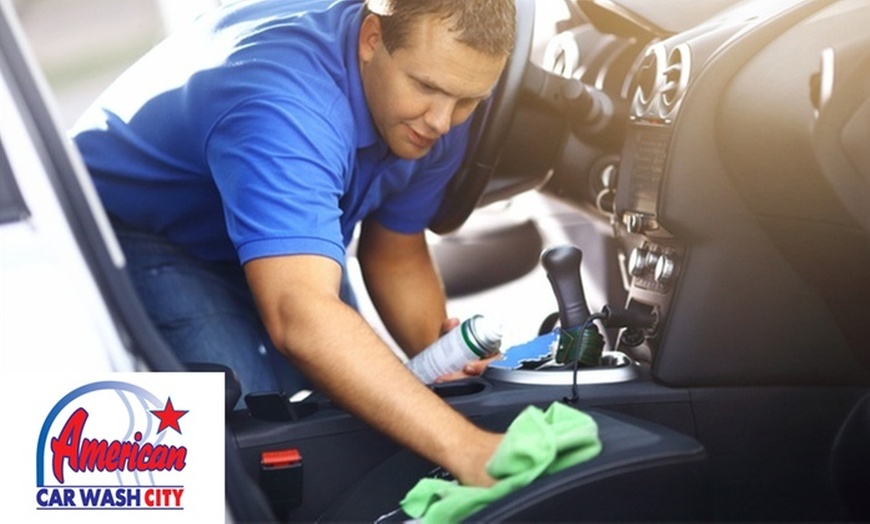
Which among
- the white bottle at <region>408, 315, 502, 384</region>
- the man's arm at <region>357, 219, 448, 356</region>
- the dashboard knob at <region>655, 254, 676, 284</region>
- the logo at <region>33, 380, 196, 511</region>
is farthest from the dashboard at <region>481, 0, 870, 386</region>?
the logo at <region>33, 380, 196, 511</region>

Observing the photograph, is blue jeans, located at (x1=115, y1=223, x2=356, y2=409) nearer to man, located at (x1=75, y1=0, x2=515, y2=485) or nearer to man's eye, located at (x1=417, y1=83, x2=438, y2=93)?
man, located at (x1=75, y1=0, x2=515, y2=485)

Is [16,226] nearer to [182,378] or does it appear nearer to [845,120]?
[182,378]

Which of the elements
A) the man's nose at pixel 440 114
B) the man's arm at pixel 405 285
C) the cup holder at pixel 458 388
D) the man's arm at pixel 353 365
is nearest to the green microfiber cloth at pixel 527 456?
the man's arm at pixel 353 365

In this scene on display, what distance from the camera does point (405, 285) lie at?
66.9 inches

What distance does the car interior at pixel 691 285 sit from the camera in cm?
123

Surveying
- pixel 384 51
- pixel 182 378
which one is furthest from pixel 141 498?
pixel 384 51

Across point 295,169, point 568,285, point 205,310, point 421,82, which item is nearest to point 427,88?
point 421,82

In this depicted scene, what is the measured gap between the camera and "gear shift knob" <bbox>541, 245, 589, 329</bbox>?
54.7 inches

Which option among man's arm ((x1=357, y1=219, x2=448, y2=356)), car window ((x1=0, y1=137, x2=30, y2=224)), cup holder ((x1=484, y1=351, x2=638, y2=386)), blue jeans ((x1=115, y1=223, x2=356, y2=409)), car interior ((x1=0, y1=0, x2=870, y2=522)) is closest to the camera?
car window ((x1=0, y1=137, x2=30, y2=224))

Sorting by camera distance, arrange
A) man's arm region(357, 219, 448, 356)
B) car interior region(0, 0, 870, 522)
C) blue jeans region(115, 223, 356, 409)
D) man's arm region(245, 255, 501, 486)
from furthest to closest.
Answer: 1. man's arm region(357, 219, 448, 356)
2. blue jeans region(115, 223, 356, 409)
3. car interior region(0, 0, 870, 522)
4. man's arm region(245, 255, 501, 486)

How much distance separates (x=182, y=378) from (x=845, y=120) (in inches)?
25.6

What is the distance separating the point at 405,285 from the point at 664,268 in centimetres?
42

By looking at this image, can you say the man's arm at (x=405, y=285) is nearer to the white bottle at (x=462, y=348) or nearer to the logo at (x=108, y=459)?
the white bottle at (x=462, y=348)

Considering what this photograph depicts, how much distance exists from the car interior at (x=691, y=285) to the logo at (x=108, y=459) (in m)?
0.05
